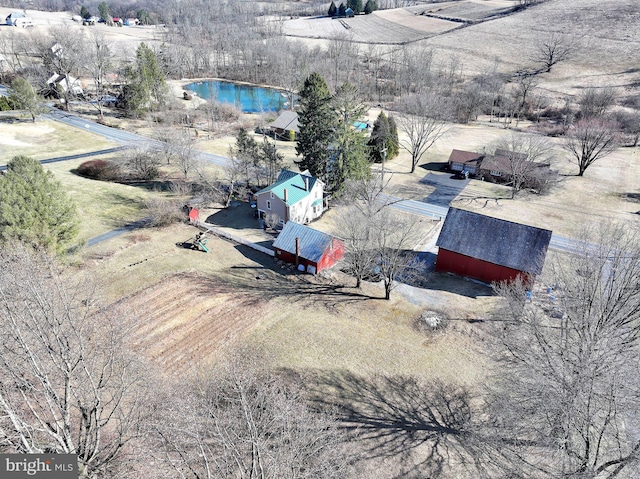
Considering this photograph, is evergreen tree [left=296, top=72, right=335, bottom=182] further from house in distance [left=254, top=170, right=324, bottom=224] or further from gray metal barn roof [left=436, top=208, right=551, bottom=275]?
gray metal barn roof [left=436, top=208, right=551, bottom=275]

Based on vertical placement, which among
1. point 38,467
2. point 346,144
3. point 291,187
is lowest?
point 38,467

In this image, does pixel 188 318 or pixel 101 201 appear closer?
pixel 188 318

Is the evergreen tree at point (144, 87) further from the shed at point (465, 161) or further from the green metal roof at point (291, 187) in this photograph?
the shed at point (465, 161)

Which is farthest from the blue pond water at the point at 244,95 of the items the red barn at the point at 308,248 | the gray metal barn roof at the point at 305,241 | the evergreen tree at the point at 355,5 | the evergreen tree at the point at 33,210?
the evergreen tree at the point at 355,5

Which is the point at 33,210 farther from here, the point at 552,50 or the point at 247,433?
the point at 552,50

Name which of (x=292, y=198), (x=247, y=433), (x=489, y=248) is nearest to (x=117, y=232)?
(x=292, y=198)

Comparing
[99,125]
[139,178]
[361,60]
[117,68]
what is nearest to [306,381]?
[139,178]
